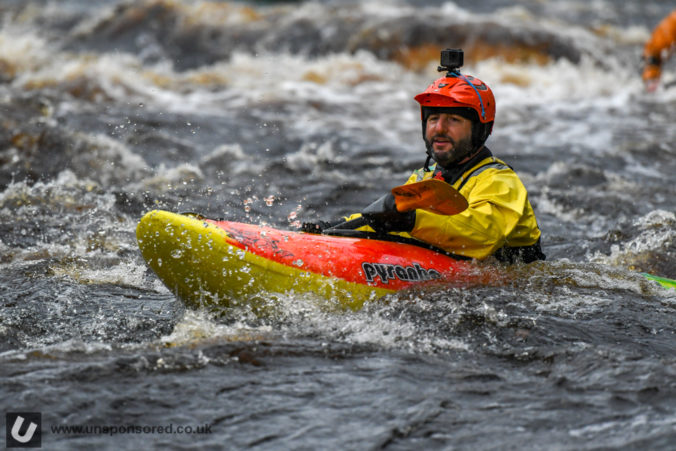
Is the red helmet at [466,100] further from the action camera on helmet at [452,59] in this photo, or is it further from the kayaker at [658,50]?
the kayaker at [658,50]

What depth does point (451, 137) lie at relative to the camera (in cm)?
491

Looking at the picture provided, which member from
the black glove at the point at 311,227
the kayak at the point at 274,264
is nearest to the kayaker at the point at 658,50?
the kayak at the point at 274,264

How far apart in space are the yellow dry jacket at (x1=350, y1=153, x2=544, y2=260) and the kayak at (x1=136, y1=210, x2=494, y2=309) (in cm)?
18

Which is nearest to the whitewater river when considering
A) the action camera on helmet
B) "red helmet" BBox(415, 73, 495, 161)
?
"red helmet" BBox(415, 73, 495, 161)

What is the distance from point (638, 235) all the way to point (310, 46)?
9876 mm

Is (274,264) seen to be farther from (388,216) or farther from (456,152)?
(456,152)

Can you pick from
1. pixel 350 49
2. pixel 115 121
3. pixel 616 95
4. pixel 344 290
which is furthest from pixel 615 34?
pixel 344 290

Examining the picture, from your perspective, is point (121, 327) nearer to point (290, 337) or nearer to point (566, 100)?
point (290, 337)

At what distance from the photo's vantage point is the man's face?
4922 mm

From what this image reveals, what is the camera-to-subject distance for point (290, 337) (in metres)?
4.26

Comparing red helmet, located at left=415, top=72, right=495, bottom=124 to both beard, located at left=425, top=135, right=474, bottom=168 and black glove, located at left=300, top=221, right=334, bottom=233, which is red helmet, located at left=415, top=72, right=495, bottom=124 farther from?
black glove, located at left=300, top=221, right=334, bottom=233

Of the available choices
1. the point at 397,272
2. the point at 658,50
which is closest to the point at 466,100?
the point at 397,272

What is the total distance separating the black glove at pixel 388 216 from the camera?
4.41 meters

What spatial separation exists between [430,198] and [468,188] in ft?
1.93
